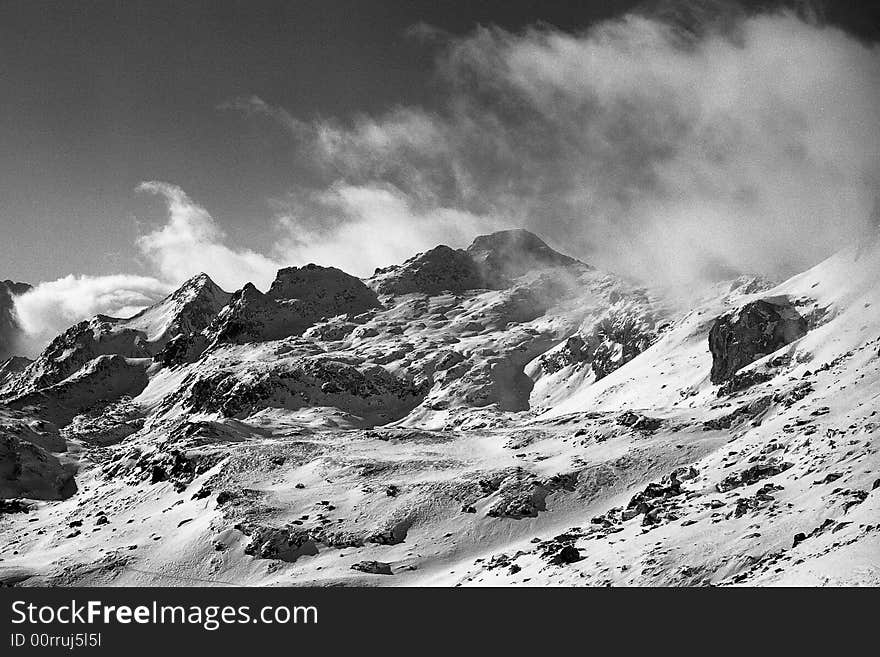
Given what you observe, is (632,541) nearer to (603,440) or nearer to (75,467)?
(603,440)

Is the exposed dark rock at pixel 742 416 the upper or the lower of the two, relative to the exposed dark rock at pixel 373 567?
upper

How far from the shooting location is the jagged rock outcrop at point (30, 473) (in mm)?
169375

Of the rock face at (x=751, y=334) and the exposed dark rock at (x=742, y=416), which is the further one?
the rock face at (x=751, y=334)

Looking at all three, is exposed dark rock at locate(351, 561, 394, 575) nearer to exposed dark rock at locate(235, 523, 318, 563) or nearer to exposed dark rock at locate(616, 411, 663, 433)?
exposed dark rock at locate(235, 523, 318, 563)

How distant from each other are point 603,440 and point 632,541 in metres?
49.0

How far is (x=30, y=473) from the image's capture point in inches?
6890

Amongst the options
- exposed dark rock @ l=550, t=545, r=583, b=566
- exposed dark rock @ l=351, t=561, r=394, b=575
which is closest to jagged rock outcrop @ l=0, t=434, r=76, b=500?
exposed dark rock @ l=351, t=561, r=394, b=575

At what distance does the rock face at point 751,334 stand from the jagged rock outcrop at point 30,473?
16283 cm

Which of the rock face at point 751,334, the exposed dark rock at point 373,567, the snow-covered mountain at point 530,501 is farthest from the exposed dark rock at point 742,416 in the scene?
the exposed dark rock at point 373,567

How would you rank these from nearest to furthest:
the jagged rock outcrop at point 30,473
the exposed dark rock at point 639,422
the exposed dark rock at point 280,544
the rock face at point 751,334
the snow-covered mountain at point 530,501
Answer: the snow-covered mountain at point 530,501
the exposed dark rock at point 280,544
the exposed dark rock at point 639,422
the rock face at point 751,334
the jagged rock outcrop at point 30,473

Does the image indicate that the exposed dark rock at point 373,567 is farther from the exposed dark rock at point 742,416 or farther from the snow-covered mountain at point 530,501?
the exposed dark rock at point 742,416

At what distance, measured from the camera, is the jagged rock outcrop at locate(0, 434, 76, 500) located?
16938cm

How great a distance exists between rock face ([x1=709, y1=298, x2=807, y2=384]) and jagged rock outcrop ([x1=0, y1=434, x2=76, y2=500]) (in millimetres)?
162834
